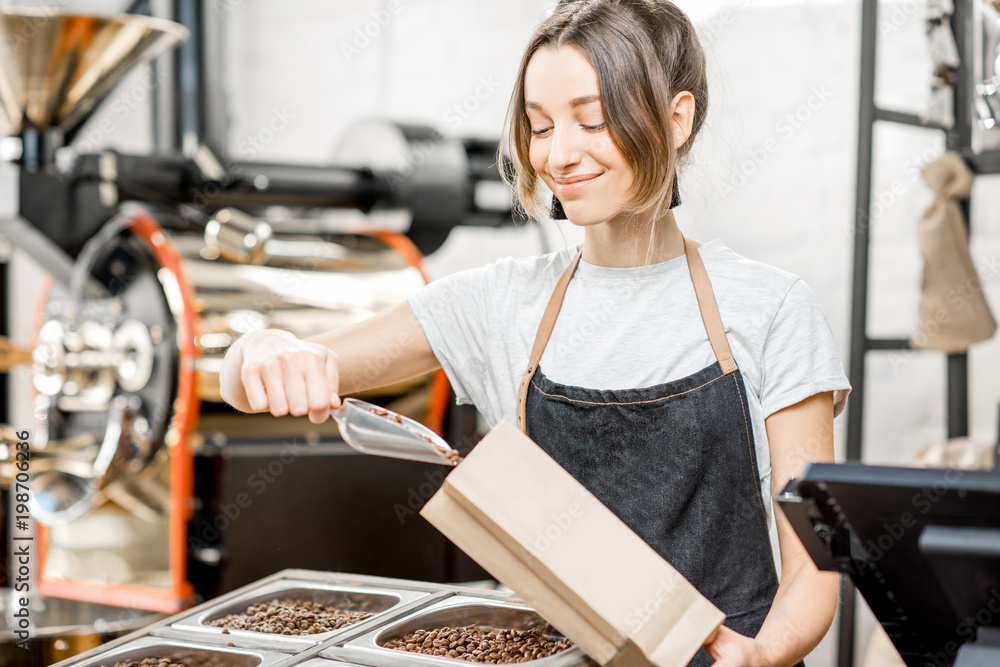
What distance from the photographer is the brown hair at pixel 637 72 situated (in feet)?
3.77

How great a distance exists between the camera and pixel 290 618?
127cm

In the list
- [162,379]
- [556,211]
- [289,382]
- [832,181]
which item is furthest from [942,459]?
[162,379]

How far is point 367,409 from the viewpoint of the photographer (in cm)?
111

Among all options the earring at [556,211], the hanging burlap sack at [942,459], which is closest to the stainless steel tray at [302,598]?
the earring at [556,211]

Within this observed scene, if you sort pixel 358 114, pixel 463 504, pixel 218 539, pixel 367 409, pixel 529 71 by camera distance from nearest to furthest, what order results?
pixel 463 504 < pixel 367 409 < pixel 529 71 < pixel 218 539 < pixel 358 114

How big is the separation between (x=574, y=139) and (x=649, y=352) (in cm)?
29

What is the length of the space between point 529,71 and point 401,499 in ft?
5.69

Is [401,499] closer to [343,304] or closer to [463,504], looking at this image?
[343,304]

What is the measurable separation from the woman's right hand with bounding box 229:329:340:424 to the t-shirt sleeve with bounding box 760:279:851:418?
0.53 m

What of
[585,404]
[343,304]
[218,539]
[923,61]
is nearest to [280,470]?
[218,539]

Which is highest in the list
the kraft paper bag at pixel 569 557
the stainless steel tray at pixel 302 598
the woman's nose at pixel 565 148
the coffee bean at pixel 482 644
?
the woman's nose at pixel 565 148

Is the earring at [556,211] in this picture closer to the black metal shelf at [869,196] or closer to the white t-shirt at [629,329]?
the white t-shirt at [629,329]

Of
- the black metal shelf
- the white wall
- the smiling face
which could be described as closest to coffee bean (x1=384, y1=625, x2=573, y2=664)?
the smiling face

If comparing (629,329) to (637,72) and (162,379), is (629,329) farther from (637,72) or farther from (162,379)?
(162,379)
